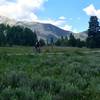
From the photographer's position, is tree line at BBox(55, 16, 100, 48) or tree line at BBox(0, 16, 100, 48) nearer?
tree line at BBox(55, 16, 100, 48)

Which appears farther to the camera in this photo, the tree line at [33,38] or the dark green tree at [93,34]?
the tree line at [33,38]

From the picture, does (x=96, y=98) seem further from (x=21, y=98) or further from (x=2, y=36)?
(x=2, y=36)

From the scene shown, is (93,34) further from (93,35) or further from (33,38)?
(33,38)

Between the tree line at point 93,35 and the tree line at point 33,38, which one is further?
the tree line at point 33,38

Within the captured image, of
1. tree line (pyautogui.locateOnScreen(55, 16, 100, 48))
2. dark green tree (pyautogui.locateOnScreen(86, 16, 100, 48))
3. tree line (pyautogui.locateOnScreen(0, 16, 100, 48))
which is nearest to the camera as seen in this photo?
dark green tree (pyautogui.locateOnScreen(86, 16, 100, 48))

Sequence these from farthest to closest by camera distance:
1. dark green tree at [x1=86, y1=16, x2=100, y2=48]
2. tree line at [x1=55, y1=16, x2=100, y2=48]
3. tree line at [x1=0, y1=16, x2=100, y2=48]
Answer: tree line at [x1=0, y1=16, x2=100, y2=48] → tree line at [x1=55, y1=16, x2=100, y2=48] → dark green tree at [x1=86, y1=16, x2=100, y2=48]

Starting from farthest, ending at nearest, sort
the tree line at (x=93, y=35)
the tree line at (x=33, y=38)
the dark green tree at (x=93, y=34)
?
the tree line at (x=33, y=38) → the tree line at (x=93, y=35) → the dark green tree at (x=93, y=34)

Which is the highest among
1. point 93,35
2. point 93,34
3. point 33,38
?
point 93,34

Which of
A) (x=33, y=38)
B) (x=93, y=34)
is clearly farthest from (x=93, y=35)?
(x=33, y=38)

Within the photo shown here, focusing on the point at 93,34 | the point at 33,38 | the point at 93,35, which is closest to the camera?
the point at 93,35

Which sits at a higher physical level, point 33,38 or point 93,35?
point 93,35

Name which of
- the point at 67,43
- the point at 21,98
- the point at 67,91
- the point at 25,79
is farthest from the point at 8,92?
the point at 67,43

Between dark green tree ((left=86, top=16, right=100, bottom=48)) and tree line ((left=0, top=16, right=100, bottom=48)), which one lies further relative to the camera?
tree line ((left=0, top=16, right=100, bottom=48))

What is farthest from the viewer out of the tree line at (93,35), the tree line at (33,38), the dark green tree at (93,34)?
the tree line at (33,38)
